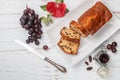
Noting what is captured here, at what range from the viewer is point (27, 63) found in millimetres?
1801

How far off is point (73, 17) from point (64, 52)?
0.13 meters

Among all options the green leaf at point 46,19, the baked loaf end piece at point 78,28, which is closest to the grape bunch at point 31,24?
the green leaf at point 46,19

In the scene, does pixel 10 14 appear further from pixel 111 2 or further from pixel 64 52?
pixel 111 2

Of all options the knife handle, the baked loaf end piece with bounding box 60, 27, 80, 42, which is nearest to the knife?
the knife handle

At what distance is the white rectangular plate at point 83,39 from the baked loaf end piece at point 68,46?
0.02 metres

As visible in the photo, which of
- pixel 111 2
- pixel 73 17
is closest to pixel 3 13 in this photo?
pixel 73 17

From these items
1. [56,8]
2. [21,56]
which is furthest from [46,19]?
[21,56]

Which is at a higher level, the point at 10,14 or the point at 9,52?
the point at 10,14

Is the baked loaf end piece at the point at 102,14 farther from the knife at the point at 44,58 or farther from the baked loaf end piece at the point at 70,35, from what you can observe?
the knife at the point at 44,58

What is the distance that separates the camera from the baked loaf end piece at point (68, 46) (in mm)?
1751

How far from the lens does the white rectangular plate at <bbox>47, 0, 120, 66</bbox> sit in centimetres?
175

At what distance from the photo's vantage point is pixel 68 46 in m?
1.76

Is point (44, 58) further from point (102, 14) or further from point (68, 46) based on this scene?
point (102, 14)

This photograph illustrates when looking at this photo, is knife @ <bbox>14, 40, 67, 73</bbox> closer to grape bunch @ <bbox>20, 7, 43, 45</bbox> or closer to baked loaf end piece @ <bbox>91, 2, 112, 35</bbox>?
grape bunch @ <bbox>20, 7, 43, 45</bbox>
